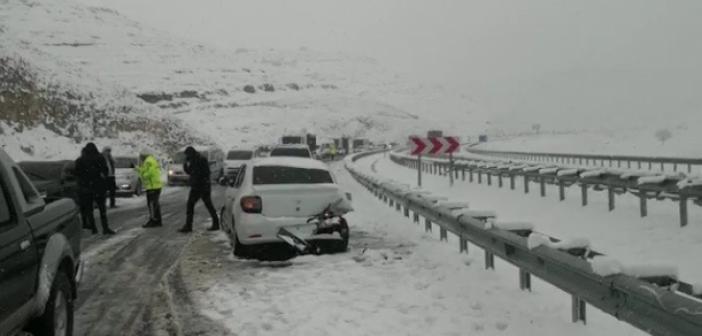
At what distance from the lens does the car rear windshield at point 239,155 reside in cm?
3281

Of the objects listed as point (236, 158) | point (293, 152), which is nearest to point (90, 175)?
point (293, 152)

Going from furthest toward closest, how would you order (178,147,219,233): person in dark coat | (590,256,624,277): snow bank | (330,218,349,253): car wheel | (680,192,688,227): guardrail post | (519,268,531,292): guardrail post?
(178,147,219,233): person in dark coat → (680,192,688,227): guardrail post → (330,218,349,253): car wheel → (519,268,531,292): guardrail post → (590,256,624,277): snow bank

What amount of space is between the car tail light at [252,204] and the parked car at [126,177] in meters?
14.6

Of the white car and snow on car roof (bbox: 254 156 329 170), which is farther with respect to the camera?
snow on car roof (bbox: 254 156 329 170)

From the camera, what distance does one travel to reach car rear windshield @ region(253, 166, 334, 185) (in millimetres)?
10367

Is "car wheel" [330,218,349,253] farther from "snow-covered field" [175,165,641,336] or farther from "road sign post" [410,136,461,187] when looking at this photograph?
"road sign post" [410,136,461,187]

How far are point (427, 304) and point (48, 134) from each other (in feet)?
137

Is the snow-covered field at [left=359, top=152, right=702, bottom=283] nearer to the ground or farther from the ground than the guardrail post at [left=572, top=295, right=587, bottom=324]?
nearer to the ground

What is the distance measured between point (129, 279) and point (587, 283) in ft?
18.6

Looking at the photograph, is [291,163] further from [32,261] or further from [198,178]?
[32,261]

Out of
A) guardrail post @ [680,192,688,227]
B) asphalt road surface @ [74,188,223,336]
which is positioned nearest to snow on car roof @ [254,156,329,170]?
asphalt road surface @ [74,188,223,336]

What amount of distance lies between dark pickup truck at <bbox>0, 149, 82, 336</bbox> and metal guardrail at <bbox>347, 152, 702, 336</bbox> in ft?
12.3

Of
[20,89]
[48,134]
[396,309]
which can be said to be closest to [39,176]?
[396,309]

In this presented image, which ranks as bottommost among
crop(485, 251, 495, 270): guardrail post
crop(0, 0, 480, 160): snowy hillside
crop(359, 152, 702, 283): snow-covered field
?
crop(359, 152, 702, 283): snow-covered field
